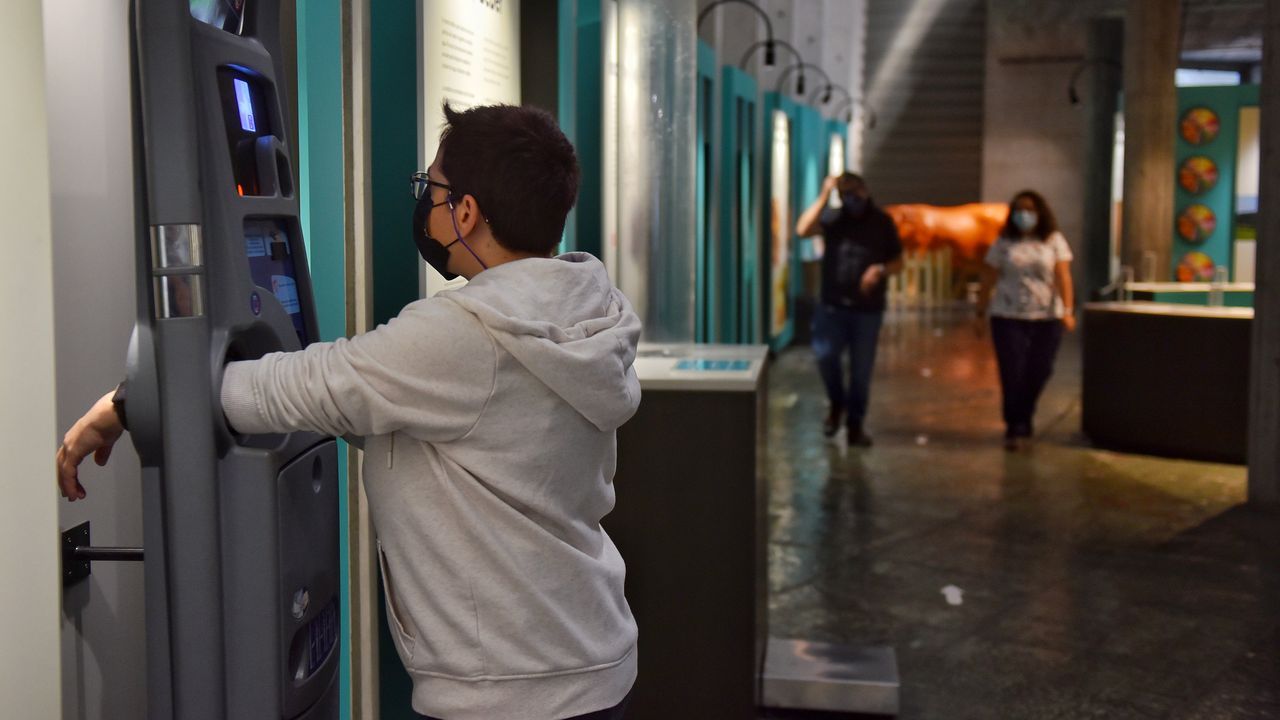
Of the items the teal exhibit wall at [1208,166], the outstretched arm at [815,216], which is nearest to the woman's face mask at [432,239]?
the outstretched arm at [815,216]

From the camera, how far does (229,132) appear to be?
156 cm

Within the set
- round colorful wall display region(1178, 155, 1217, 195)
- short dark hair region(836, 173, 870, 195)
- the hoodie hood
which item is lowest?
the hoodie hood

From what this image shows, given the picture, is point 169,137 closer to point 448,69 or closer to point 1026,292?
point 448,69

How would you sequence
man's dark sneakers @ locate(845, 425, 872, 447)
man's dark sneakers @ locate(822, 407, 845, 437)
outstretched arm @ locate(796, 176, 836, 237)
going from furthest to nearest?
Result: man's dark sneakers @ locate(822, 407, 845, 437) < man's dark sneakers @ locate(845, 425, 872, 447) < outstretched arm @ locate(796, 176, 836, 237)

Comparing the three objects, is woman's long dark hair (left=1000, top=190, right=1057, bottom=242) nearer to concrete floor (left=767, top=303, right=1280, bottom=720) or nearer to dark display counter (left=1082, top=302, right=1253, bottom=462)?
dark display counter (left=1082, top=302, right=1253, bottom=462)

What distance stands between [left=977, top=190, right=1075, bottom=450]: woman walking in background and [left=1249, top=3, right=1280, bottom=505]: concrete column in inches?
51.7

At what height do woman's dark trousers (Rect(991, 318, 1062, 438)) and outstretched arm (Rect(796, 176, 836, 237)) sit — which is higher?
outstretched arm (Rect(796, 176, 836, 237))

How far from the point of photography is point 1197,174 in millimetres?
15180

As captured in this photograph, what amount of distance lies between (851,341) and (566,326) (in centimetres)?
621

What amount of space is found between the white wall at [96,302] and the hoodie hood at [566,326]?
509mm

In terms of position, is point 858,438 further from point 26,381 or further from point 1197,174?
point 1197,174

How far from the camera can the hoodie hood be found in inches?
61.1

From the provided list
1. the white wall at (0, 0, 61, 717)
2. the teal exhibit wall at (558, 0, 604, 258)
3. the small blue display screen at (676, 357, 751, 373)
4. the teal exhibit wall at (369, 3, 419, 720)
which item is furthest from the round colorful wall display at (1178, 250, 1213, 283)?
the white wall at (0, 0, 61, 717)

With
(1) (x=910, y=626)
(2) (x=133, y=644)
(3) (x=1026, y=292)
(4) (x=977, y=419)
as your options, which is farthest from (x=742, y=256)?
(2) (x=133, y=644)
